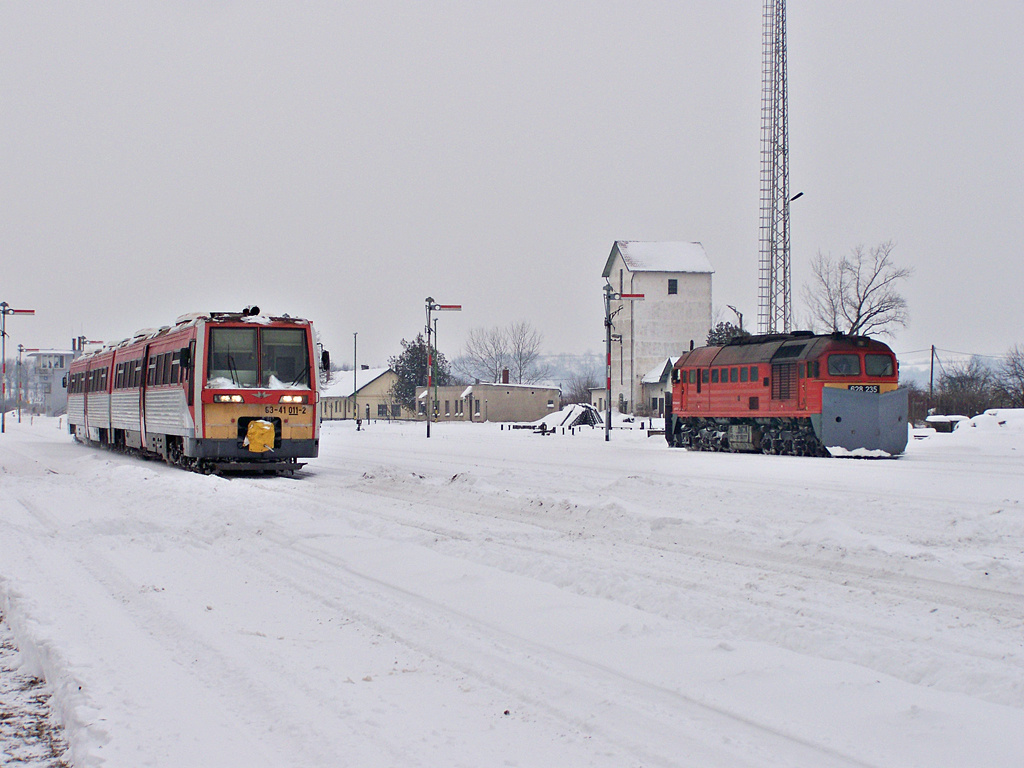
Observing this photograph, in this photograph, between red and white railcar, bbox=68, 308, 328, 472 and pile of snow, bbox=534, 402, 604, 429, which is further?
pile of snow, bbox=534, 402, 604, 429

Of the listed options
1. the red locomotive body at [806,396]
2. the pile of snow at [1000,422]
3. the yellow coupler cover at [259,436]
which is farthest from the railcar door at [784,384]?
the yellow coupler cover at [259,436]

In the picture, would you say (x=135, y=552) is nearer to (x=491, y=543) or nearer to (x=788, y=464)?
(x=491, y=543)

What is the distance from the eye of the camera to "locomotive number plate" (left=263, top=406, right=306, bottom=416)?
1984 cm

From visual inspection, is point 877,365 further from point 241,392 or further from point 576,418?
point 576,418

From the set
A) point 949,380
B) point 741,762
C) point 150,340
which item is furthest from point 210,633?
point 949,380

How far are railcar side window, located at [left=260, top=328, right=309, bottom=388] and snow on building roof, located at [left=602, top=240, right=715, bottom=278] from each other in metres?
74.0

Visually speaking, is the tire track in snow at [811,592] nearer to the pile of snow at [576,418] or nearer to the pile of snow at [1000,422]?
the pile of snow at [1000,422]

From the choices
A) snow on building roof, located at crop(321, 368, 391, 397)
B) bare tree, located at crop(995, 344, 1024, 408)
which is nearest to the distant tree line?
bare tree, located at crop(995, 344, 1024, 408)

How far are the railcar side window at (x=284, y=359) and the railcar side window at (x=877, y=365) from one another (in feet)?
53.3

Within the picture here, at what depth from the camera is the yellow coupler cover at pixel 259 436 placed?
64.2ft

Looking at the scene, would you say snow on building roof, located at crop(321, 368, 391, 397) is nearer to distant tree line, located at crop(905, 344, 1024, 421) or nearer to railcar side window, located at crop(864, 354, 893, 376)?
distant tree line, located at crop(905, 344, 1024, 421)

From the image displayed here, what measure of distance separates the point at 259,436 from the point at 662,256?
78.3m

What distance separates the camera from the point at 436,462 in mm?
26141

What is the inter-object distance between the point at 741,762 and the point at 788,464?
831 inches
